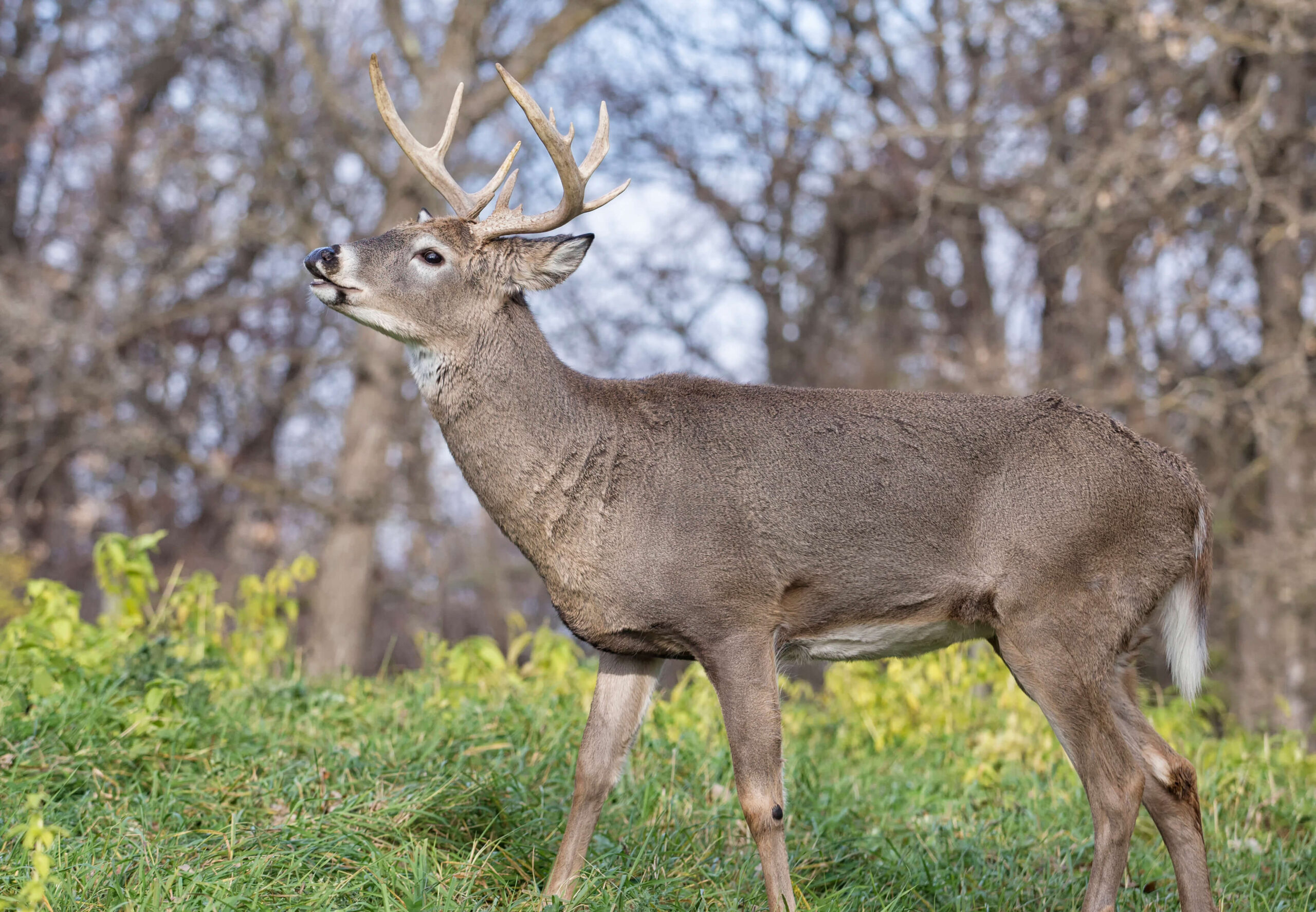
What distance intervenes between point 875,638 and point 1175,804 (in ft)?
3.78

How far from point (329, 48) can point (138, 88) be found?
4.09m

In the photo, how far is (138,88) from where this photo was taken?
19.5 meters

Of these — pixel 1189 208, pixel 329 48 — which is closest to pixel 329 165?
pixel 329 48

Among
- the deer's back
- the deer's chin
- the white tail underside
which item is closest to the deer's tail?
the white tail underside

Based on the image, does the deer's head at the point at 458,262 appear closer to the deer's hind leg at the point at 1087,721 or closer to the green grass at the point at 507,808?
the green grass at the point at 507,808

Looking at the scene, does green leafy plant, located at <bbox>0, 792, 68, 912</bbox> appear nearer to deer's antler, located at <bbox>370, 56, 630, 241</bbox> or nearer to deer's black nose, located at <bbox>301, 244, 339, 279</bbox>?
deer's black nose, located at <bbox>301, 244, 339, 279</bbox>

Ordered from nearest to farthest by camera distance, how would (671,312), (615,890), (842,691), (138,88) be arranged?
(615,890) → (842,691) → (671,312) → (138,88)

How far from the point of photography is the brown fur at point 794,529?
13.3ft

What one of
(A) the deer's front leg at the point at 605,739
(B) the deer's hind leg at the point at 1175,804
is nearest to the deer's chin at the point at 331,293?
(A) the deer's front leg at the point at 605,739

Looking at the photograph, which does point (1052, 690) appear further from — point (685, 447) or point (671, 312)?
point (671, 312)

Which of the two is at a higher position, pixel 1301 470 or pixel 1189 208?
pixel 1189 208

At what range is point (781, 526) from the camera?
4.19 meters

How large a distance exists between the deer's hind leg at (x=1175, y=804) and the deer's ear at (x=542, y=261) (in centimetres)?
243

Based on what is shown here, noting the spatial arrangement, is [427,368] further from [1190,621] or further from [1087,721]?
[1190,621]
